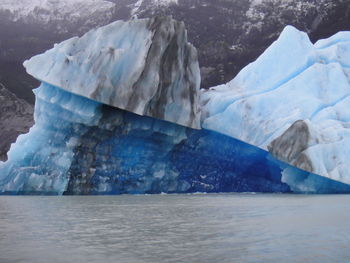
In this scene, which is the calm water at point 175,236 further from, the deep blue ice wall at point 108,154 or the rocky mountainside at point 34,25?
the rocky mountainside at point 34,25

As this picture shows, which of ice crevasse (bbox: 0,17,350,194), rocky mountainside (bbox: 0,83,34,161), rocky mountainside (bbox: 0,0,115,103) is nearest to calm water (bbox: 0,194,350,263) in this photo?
ice crevasse (bbox: 0,17,350,194)

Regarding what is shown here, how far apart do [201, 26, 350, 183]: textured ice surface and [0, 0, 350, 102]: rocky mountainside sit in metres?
10.7

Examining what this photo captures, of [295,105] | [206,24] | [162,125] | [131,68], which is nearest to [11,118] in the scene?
[206,24]

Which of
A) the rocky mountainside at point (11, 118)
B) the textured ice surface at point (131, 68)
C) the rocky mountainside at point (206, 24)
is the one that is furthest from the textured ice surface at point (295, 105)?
the rocky mountainside at point (11, 118)

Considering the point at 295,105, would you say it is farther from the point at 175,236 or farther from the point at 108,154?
the point at 175,236

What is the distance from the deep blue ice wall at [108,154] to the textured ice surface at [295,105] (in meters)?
0.76

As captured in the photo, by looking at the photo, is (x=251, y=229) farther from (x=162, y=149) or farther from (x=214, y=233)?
(x=162, y=149)

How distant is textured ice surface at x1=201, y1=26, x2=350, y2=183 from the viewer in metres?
15.8

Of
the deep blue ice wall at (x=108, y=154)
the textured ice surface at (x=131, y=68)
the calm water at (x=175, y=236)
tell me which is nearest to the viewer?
the calm water at (x=175, y=236)

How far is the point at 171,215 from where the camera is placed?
9258mm

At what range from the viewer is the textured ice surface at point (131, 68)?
15.4 m

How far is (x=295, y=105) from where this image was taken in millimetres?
17656

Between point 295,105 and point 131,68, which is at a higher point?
point 131,68

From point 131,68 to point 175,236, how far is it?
9801 mm
